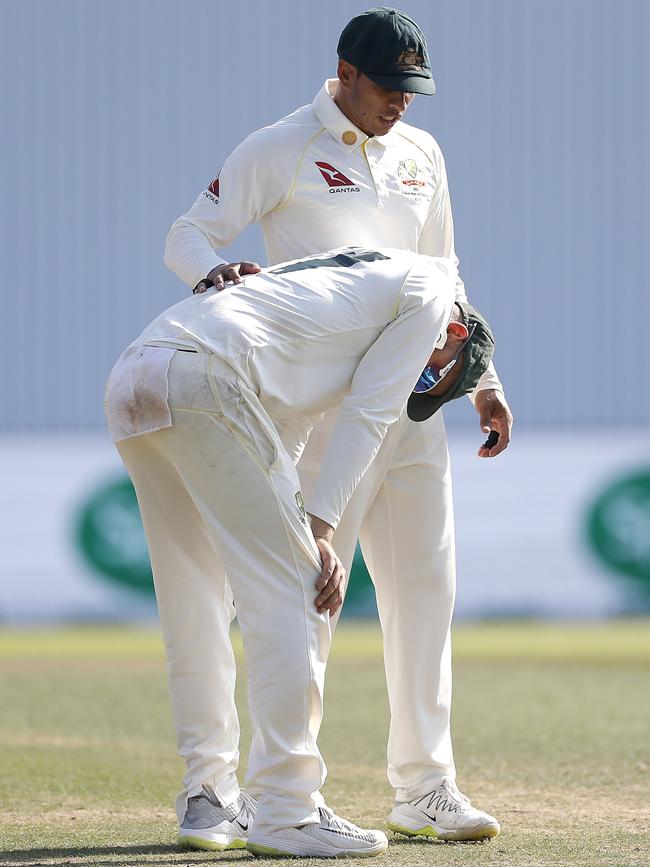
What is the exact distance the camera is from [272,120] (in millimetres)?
18156

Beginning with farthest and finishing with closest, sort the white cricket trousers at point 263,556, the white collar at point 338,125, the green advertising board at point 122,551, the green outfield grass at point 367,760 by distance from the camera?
the green advertising board at point 122,551 → the white collar at point 338,125 → the green outfield grass at point 367,760 → the white cricket trousers at point 263,556

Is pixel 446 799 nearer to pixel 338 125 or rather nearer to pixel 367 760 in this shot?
pixel 367 760

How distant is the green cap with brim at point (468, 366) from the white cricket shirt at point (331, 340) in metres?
0.21

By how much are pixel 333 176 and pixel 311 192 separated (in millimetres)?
67

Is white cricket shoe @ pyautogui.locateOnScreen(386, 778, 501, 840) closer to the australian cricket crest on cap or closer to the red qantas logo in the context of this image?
the red qantas logo

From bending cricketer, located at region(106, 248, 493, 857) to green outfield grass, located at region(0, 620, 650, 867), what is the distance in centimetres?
21

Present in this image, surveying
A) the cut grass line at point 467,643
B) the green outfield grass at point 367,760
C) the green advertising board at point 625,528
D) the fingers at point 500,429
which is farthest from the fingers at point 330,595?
the green advertising board at point 625,528

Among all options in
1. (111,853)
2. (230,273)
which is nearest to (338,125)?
(230,273)

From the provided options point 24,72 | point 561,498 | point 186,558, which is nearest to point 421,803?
point 186,558

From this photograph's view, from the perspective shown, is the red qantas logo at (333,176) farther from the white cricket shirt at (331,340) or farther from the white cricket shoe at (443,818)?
the white cricket shoe at (443,818)

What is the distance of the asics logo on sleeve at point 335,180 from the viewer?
343 centimetres

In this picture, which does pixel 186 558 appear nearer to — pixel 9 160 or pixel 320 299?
pixel 320 299

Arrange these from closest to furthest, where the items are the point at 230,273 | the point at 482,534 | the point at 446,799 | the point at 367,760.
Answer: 1. the point at 230,273
2. the point at 446,799
3. the point at 367,760
4. the point at 482,534

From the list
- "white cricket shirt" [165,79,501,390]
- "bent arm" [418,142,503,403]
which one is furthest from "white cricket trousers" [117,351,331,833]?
"bent arm" [418,142,503,403]
